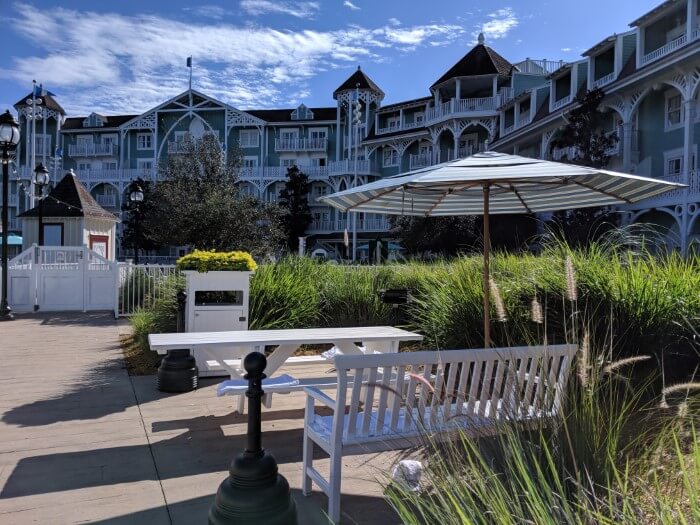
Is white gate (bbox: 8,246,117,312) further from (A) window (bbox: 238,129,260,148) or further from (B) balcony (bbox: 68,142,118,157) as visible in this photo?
(B) balcony (bbox: 68,142,118,157)

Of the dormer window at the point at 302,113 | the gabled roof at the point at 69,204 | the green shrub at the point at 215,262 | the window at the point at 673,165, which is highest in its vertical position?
the dormer window at the point at 302,113

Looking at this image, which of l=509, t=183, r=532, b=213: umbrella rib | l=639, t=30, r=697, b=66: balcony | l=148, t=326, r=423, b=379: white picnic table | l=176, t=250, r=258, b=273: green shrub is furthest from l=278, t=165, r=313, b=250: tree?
l=148, t=326, r=423, b=379: white picnic table

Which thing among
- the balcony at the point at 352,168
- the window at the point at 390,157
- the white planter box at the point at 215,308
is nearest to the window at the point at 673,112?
the white planter box at the point at 215,308

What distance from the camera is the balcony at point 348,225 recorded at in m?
42.7

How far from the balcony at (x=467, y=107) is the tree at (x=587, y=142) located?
9.92m

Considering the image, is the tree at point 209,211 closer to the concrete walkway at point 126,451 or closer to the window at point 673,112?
the concrete walkway at point 126,451

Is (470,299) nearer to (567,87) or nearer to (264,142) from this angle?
(567,87)

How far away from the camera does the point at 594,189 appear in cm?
527

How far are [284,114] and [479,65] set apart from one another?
64.2 feet

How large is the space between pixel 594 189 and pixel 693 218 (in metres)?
16.6

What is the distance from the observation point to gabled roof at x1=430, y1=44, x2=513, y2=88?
113ft

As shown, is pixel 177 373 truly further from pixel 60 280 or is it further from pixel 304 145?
pixel 304 145

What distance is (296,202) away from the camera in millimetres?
45375

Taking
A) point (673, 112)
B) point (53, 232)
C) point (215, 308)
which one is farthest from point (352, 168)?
point (215, 308)
